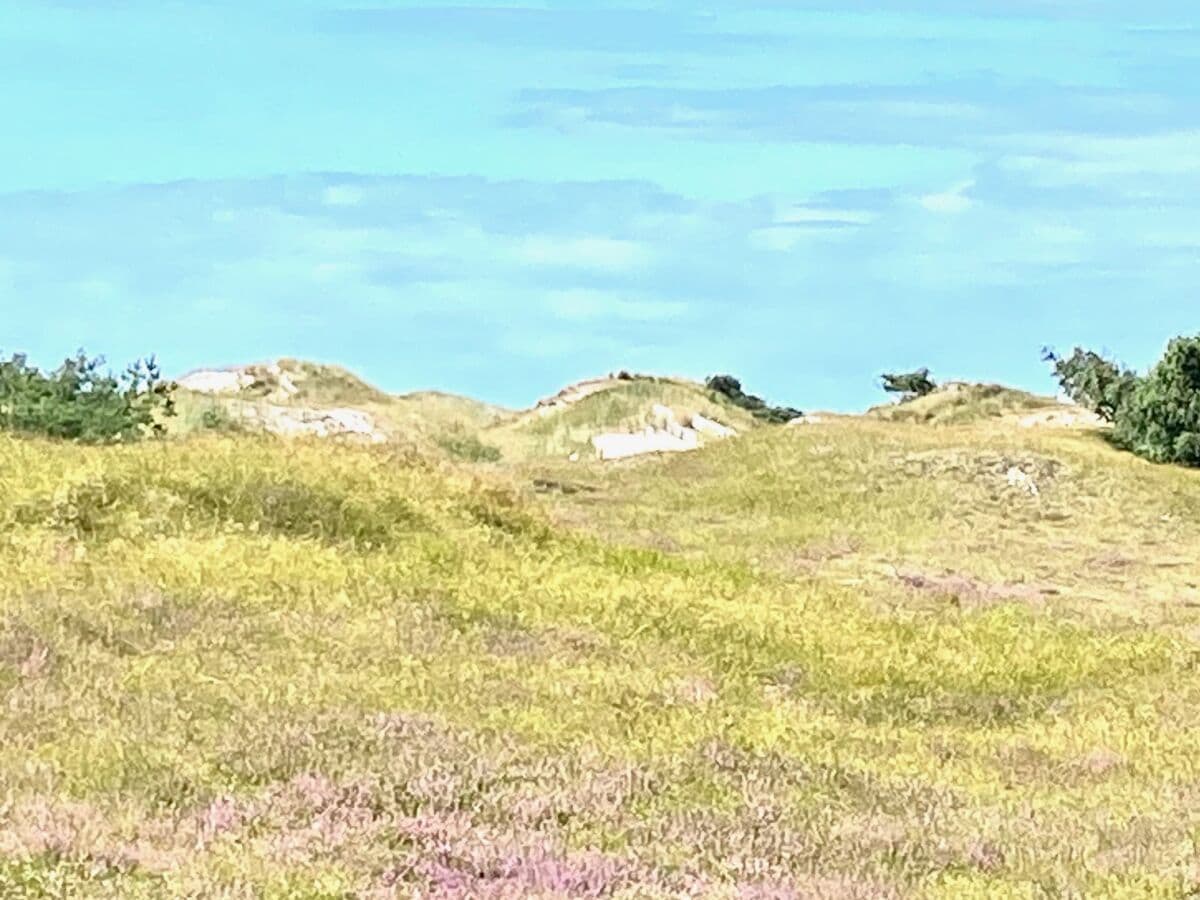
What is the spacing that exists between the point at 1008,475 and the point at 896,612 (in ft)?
66.6

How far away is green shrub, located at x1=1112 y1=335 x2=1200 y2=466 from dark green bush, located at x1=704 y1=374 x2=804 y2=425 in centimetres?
2456

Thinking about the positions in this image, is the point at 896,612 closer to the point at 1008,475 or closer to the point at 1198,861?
the point at 1198,861

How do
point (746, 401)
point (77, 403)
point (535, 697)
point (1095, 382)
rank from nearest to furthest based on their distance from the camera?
point (535, 697) < point (77, 403) < point (1095, 382) < point (746, 401)

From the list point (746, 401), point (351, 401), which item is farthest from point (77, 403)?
point (746, 401)

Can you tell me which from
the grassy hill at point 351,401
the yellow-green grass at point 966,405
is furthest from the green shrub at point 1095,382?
the grassy hill at point 351,401

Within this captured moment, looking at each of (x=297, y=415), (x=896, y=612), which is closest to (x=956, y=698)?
(x=896, y=612)

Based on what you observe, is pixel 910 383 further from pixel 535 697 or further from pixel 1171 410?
pixel 535 697

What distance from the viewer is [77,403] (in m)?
43.7

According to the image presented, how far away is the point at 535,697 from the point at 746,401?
210 feet

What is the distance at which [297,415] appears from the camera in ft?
194

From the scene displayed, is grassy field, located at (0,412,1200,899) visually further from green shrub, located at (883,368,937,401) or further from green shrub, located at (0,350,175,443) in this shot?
green shrub, located at (883,368,937,401)

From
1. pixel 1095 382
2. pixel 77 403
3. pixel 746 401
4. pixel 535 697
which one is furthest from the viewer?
pixel 746 401

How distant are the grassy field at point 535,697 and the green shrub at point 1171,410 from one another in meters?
13.5

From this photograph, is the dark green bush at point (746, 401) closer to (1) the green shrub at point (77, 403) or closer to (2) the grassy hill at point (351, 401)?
(2) the grassy hill at point (351, 401)
